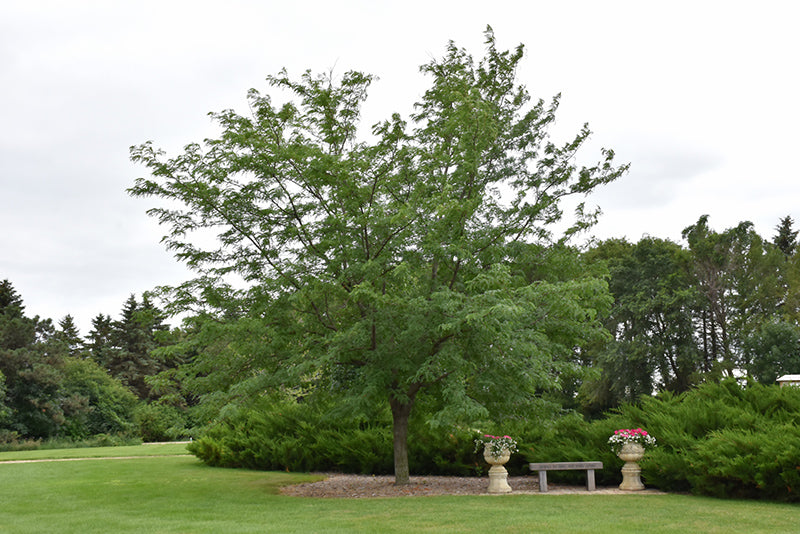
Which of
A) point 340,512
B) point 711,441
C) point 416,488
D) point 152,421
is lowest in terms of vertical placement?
point 152,421

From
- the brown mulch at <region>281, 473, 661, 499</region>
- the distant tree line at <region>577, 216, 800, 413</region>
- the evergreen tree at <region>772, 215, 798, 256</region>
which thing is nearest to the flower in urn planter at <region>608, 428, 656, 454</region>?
the brown mulch at <region>281, 473, 661, 499</region>

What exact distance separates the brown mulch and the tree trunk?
0.79ft

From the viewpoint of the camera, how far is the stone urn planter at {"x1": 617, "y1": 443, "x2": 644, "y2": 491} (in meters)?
12.0

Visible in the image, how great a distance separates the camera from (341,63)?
13094 millimetres

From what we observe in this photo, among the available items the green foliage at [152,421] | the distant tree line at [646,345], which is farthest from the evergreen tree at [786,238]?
the green foliage at [152,421]

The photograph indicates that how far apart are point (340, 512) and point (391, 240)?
4.67m

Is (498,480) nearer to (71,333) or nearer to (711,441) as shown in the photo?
(711,441)

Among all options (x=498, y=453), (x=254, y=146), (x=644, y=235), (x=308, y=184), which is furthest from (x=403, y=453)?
(x=644, y=235)

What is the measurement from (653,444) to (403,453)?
4.90m

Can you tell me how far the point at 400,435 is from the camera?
12930 mm

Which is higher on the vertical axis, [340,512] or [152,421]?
[340,512]

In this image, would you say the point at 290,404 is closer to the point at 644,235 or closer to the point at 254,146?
the point at 254,146

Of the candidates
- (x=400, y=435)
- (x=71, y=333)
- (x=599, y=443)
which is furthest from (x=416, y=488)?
(x=71, y=333)

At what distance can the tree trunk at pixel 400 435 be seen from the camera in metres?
12.9
